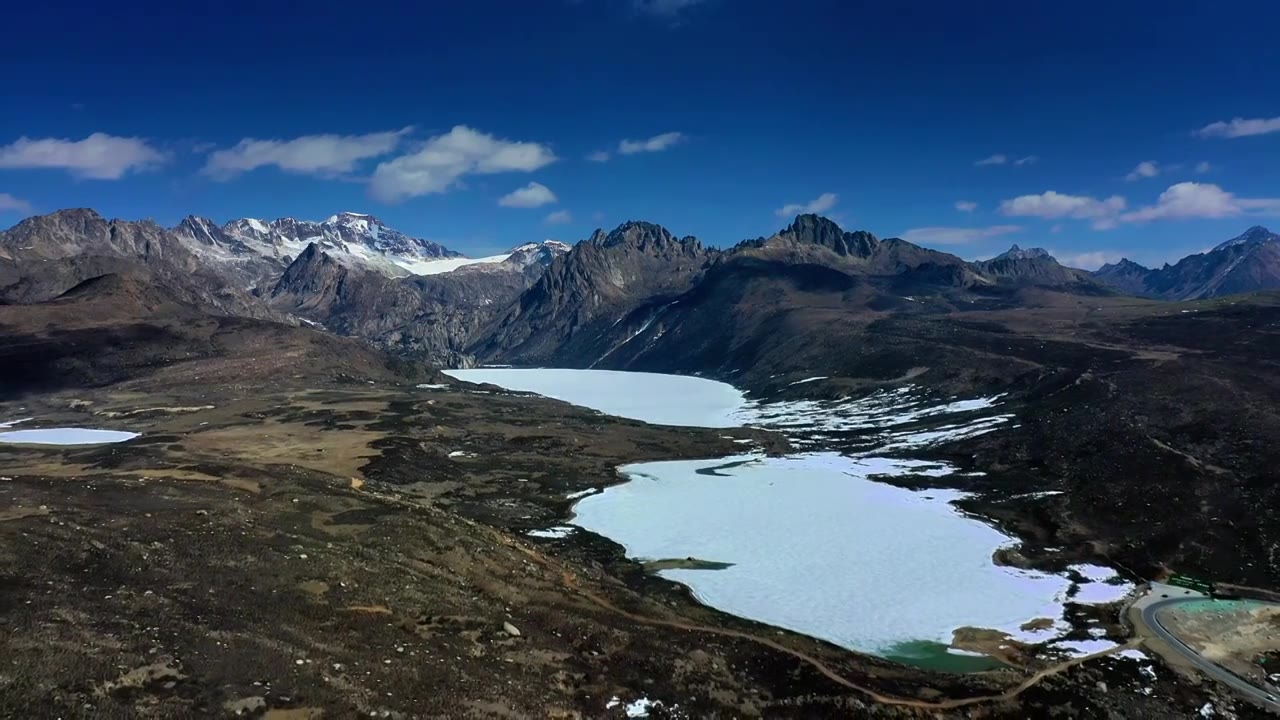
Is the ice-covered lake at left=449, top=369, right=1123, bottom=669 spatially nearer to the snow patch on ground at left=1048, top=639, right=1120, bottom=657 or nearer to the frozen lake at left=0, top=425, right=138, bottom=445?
the snow patch on ground at left=1048, top=639, right=1120, bottom=657

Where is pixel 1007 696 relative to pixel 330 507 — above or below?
below

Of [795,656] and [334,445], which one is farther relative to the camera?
[334,445]

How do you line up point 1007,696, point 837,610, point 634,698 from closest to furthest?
1. point 634,698
2. point 1007,696
3. point 837,610

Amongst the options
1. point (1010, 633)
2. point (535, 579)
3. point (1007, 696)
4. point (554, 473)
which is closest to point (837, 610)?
point (1010, 633)

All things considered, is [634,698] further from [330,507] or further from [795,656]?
[330,507]

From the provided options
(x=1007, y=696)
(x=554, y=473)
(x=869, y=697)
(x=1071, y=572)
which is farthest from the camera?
(x=554, y=473)

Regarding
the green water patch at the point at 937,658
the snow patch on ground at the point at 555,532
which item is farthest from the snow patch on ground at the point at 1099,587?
the snow patch on ground at the point at 555,532

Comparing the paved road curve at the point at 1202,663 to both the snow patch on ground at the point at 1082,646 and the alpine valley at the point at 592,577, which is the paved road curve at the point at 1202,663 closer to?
the alpine valley at the point at 592,577

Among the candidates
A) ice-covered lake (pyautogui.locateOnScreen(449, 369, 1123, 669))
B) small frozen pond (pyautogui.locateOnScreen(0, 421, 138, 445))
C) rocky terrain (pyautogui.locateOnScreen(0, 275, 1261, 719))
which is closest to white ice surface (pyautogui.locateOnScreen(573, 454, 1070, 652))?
ice-covered lake (pyautogui.locateOnScreen(449, 369, 1123, 669))
